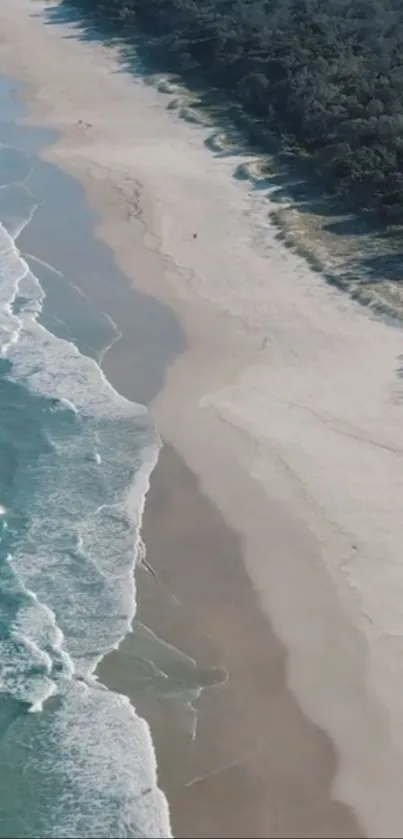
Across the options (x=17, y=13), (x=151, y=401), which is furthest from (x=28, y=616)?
(x=17, y=13)

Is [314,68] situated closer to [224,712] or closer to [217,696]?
[217,696]

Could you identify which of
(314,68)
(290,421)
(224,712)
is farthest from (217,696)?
(314,68)

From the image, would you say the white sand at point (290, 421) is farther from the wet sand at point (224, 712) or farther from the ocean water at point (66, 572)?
the ocean water at point (66, 572)

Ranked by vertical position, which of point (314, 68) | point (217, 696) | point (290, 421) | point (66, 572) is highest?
point (314, 68)

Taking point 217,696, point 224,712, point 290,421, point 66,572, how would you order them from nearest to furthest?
point 224,712
point 217,696
point 66,572
point 290,421

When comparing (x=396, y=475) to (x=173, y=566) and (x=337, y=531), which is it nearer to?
(x=337, y=531)

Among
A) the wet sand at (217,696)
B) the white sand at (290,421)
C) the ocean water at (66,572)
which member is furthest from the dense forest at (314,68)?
the wet sand at (217,696)

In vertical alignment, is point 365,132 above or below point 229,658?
above
